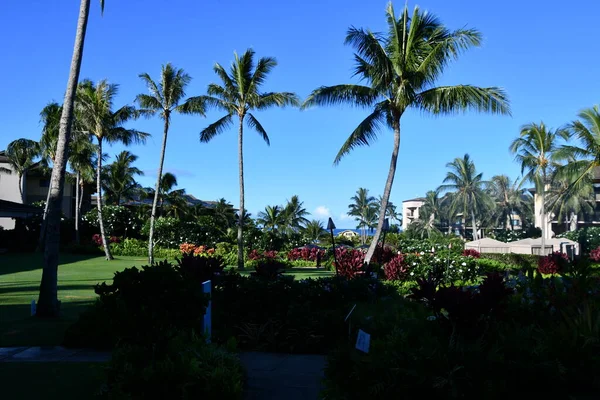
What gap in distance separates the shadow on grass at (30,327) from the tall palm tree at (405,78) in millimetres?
10597

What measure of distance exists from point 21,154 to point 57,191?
3992 cm

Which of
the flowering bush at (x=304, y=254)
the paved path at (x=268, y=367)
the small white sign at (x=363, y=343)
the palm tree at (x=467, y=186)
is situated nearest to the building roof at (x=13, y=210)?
the flowering bush at (x=304, y=254)

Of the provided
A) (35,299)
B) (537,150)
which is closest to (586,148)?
(537,150)

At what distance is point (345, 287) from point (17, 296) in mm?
8106

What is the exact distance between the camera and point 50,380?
584 cm

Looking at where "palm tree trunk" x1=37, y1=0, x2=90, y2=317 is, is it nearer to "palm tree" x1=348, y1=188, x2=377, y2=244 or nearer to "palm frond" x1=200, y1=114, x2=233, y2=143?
"palm frond" x1=200, y1=114, x2=233, y2=143

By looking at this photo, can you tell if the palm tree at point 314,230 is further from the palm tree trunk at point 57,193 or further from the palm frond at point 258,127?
the palm tree trunk at point 57,193

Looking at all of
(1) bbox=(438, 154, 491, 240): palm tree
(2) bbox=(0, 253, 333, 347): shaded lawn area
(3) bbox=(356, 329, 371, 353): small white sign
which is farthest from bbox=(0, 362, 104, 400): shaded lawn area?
(1) bbox=(438, 154, 491, 240): palm tree

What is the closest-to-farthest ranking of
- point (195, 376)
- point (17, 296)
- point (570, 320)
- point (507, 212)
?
point (195, 376) < point (570, 320) < point (17, 296) < point (507, 212)

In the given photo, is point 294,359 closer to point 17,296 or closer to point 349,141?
point 17,296

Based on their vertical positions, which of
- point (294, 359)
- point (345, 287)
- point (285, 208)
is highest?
point (285, 208)

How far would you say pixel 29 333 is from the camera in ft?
27.6

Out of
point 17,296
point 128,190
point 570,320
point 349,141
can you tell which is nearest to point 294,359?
point 570,320

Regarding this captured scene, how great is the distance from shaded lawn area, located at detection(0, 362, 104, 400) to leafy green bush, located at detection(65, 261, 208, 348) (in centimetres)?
52
